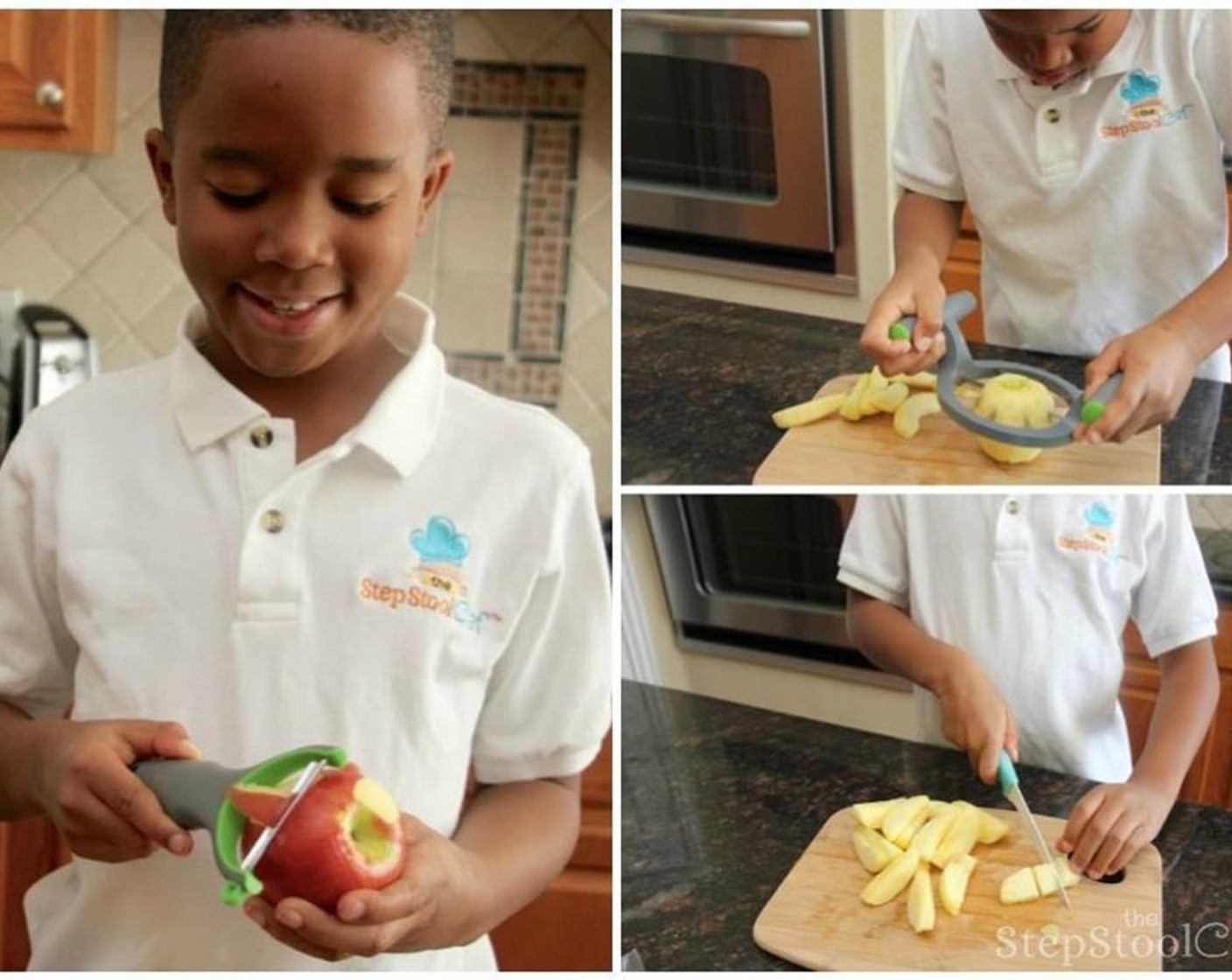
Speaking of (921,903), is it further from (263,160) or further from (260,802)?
(263,160)

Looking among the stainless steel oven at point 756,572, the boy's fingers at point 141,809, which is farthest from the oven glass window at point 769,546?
the boy's fingers at point 141,809

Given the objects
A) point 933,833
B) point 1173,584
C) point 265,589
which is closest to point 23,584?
point 265,589

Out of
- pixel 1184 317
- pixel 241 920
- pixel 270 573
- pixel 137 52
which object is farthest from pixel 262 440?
pixel 1184 317

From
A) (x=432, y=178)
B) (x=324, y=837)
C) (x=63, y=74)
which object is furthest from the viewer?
(x=63, y=74)

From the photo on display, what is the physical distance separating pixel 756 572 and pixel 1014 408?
170 millimetres

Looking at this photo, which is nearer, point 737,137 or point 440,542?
point 440,542

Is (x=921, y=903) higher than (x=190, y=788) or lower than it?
lower

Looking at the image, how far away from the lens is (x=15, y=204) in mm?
892

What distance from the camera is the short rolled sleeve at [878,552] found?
2.55ft

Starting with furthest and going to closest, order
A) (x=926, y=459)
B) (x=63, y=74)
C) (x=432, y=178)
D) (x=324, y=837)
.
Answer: (x=63, y=74) → (x=926, y=459) → (x=432, y=178) → (x=324, y=837)

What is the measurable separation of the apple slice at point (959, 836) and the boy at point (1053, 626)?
0.08 ft

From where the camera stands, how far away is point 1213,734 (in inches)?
30.1

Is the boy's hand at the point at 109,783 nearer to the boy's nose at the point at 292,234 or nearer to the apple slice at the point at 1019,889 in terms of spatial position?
the boy's nose at the point at 292,234

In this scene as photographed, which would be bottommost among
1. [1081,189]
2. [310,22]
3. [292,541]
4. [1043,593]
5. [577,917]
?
[577,917]
